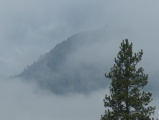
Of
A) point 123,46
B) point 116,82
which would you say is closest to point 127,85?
point 116,82

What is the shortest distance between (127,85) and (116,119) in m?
3.31

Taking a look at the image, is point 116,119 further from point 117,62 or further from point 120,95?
point 117,62

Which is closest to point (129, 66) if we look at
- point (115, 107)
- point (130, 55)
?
point (130, 55)

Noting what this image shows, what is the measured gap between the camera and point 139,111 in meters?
43.9

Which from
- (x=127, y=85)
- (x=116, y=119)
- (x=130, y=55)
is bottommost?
(x=116, y=119)

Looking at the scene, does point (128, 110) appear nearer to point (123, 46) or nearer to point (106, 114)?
point (106, 114)

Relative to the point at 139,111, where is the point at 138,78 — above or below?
above

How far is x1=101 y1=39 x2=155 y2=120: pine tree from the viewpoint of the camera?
43375mm

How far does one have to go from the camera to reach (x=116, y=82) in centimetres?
4409

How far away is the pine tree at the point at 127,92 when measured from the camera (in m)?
43.4

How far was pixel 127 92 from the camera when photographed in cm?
4397

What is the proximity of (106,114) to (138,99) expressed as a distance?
10.7ft

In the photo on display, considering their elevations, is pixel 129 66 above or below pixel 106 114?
above

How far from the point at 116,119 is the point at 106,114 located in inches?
40.9
